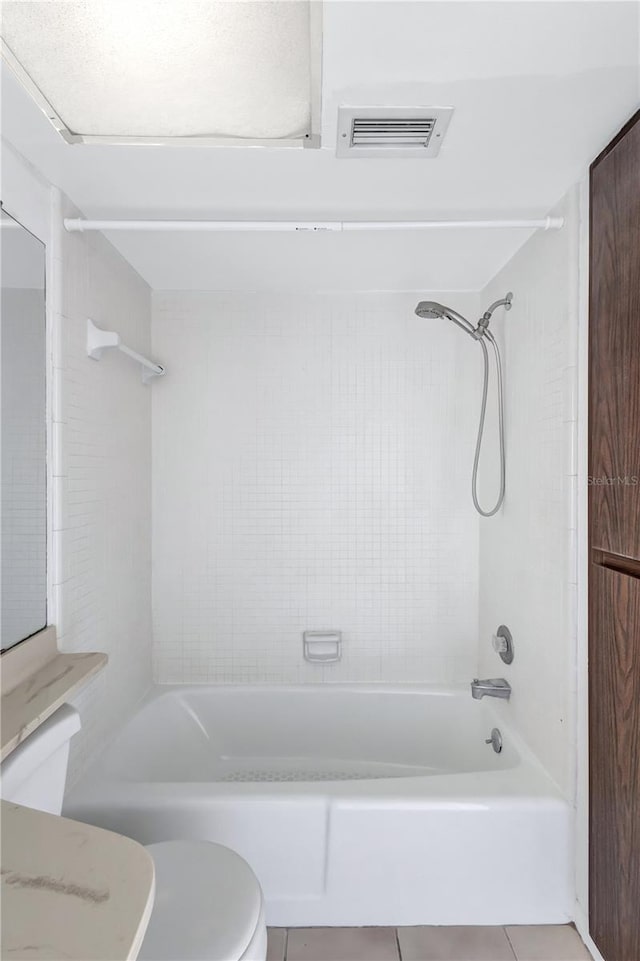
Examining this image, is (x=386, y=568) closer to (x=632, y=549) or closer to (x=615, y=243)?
(x=632, y=549)

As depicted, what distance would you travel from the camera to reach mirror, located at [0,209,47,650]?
58.3 inches

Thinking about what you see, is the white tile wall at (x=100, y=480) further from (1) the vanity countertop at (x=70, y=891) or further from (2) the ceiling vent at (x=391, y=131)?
(1) the vanity countertop at (x=70, y=891)

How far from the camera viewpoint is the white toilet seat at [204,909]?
120 cm

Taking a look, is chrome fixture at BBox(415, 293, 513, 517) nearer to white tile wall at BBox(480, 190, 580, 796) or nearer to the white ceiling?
white tile wall at BBox(480, 190, 580, 796)

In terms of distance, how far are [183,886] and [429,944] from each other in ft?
2.72

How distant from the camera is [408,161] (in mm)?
1574

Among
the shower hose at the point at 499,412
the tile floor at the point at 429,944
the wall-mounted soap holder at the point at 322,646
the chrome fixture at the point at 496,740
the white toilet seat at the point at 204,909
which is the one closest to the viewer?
the white toilet seat at the point at 204,909

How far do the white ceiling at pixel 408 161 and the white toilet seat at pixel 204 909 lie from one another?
170cm

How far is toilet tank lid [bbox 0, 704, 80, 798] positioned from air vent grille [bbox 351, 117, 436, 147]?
1.53 metres

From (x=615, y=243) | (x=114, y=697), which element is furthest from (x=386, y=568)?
(x=615, y=243)

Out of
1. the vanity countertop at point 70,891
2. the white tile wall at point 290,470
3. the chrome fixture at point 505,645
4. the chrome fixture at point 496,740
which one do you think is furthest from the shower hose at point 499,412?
the vanity countertop at point 70,891

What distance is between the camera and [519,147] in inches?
60.7

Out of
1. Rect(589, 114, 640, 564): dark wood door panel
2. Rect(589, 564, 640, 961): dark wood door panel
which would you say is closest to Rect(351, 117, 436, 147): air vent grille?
Rect(589, 114, 640, 564): dark wood door panel

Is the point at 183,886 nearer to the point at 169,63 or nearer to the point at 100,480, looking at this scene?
the point at 100,480
